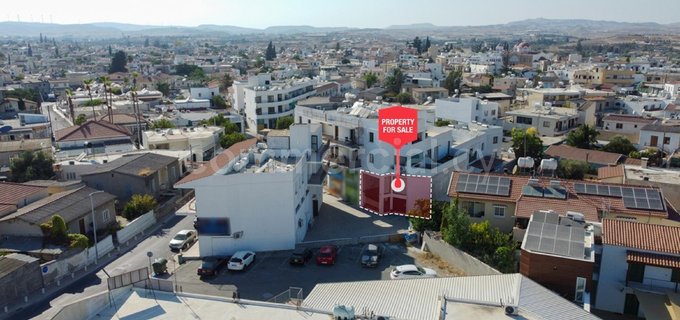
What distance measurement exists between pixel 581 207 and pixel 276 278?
10070mm

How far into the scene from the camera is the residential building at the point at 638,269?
12.5 meters

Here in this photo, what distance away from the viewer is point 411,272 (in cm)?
1579

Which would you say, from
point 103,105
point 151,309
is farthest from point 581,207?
point 103,105

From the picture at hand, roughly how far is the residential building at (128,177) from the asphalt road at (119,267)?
2167 mm

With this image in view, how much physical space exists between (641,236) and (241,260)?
11759mm

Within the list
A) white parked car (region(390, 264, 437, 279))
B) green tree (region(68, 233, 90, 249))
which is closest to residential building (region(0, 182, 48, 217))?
green tree (region(68, 233, 90, 249))

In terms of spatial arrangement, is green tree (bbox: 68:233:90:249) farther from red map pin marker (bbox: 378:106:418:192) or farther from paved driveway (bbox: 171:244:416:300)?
red map pin marker (bbox: 378:106:418:192)

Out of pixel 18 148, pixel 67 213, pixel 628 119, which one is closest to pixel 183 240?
pixel 67 213

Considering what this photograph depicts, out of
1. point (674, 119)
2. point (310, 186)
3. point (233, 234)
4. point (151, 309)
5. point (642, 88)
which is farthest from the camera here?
point (642, 88)

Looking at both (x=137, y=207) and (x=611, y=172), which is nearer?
(x=137, y=207)

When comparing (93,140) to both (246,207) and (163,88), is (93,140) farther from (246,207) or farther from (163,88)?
(163,88)

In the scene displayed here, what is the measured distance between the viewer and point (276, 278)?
16.4m

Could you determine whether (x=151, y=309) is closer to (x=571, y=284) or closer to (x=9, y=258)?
(x=9, y=258)

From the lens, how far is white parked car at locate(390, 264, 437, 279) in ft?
51.3
